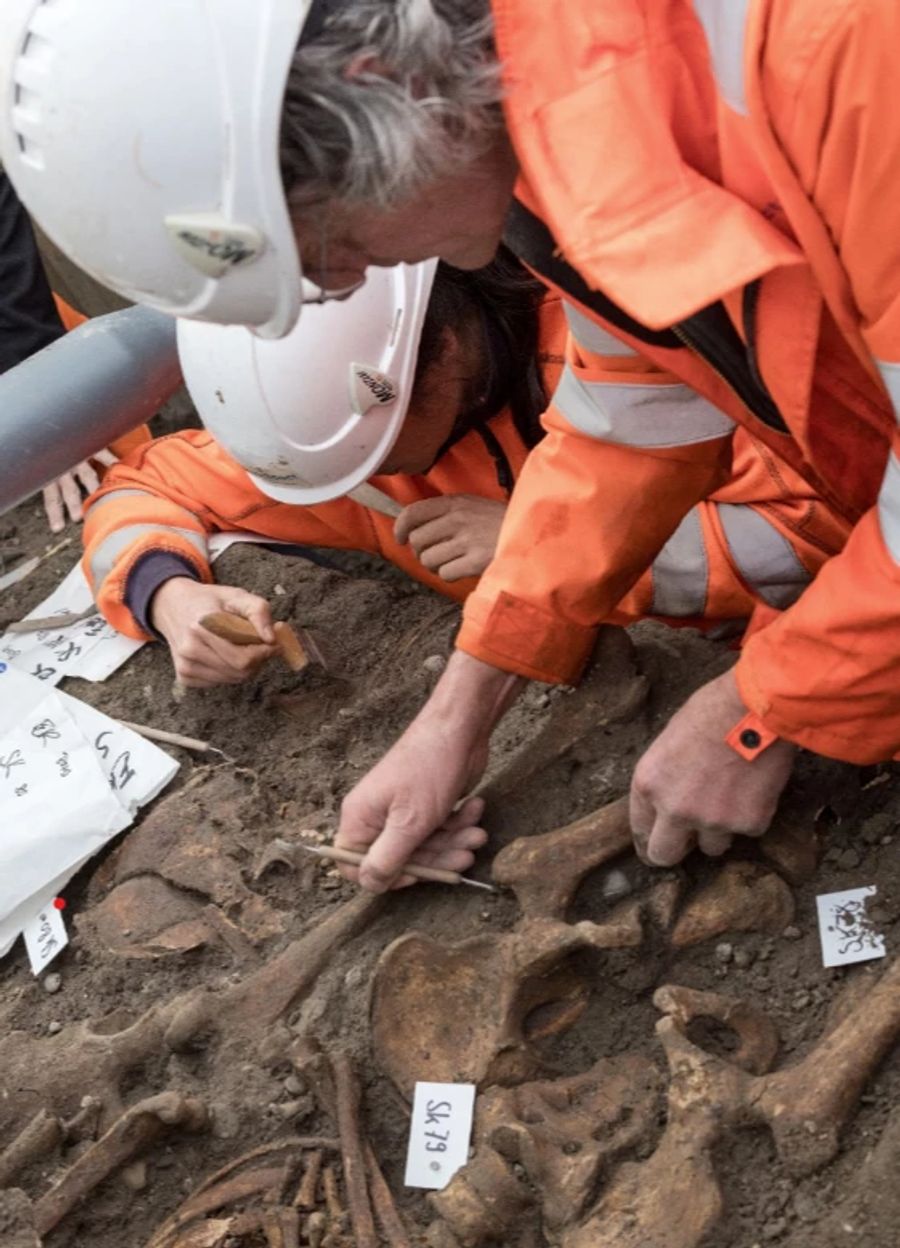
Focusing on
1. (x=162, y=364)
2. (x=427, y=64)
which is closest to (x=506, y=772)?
(x=162, y=364)

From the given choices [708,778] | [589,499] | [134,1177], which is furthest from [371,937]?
[589,499]

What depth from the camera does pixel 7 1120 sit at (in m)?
2.42

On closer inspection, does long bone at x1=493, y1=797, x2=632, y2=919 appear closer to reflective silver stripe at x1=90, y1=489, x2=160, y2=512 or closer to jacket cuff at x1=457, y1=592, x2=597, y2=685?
jacket cuff at x1=457, y1=592, x2=597, y2=685

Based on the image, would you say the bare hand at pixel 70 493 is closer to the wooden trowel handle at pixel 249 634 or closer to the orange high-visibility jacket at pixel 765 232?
the wooden trowel handle at pixel 249 634

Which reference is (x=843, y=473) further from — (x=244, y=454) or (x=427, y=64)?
(x=244, y=454)

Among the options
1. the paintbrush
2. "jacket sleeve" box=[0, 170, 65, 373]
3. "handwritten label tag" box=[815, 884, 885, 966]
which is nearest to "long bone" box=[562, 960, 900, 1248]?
"handwritten label tag" box=[815, 884, 885, 966]

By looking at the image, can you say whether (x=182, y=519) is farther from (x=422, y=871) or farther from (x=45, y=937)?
(x=422, y=871)

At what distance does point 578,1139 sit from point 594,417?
1.07 metres

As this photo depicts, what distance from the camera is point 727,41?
148 cm

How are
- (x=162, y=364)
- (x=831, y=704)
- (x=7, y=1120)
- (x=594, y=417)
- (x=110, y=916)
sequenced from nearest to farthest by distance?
1. (x=831, y=704)
2. (x=594, y=417)
3. (x=7, y=1120)
4. (x=110, y=916)
5. (x=162, y=364)

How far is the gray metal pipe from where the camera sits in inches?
106

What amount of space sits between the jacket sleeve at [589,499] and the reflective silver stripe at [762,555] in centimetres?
58

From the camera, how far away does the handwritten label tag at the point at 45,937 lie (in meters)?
2.85

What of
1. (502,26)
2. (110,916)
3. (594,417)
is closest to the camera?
(502,26)
